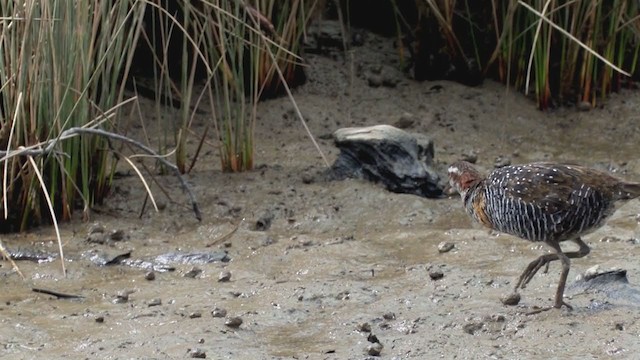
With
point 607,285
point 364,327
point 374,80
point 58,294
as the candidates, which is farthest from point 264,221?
point 374,80

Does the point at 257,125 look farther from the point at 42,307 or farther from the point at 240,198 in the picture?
the point at 42,307

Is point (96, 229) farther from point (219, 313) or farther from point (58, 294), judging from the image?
point (219, 313)

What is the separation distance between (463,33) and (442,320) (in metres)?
3.66

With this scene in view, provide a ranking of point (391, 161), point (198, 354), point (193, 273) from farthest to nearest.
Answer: point (391, 161)
point (193, 273)
point (198, 354)

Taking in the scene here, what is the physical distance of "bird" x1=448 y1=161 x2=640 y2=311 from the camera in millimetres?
5469

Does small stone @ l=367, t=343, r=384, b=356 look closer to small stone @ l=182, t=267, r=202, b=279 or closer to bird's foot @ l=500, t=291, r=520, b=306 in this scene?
bird's foot @ l=500, t=291, r=520, b=306

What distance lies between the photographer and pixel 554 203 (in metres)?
5.46

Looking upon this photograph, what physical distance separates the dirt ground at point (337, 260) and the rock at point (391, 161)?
0.32ft

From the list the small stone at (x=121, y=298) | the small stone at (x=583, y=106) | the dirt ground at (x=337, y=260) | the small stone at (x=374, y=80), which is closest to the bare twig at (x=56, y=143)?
the dirt ground at (x=337, y=260)

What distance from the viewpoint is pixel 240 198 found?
7.32 metres

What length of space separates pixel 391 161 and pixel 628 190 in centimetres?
204

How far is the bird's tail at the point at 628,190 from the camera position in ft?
18.3

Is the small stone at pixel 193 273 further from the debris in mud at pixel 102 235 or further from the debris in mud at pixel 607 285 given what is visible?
the debris in mud at pixel 607 285

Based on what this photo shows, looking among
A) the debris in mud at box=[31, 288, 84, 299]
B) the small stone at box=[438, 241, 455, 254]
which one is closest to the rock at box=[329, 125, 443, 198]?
the small stone at box=[438, 241, 455, 254]
